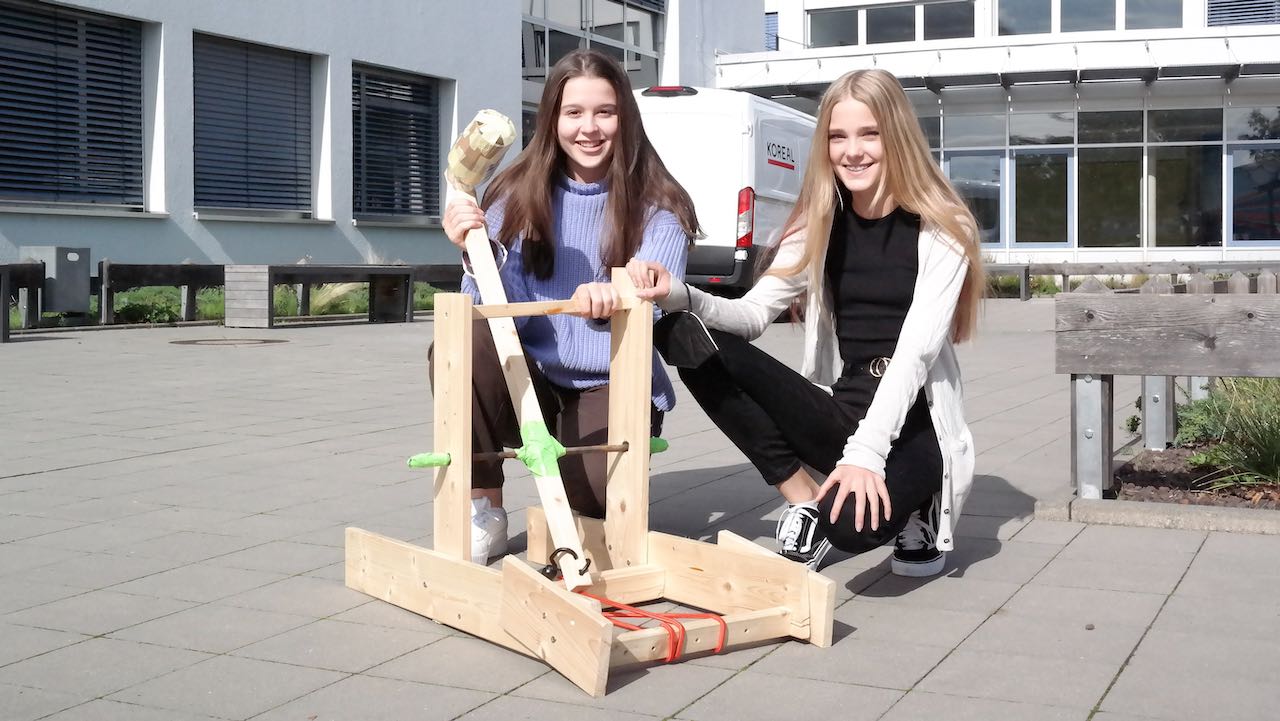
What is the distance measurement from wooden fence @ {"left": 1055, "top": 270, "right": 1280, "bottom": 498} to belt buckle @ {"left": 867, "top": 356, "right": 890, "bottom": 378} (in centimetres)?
88

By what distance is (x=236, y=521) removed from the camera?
15.2 feet

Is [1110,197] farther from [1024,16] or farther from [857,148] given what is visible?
[857,148]

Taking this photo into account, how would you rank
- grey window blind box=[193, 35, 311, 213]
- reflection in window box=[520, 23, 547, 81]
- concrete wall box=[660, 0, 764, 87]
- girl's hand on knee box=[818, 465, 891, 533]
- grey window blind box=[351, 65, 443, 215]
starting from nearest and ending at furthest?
girl's hand on knee box=[818, 465, 891, 533]
grey window blind box=[193, 35, 311, 213]
grey window blind box=[351, 65, 443, 215]
reflection in window box=[520, 23, 547, 81]
concrete wall box=[660, 0, 764, 87]

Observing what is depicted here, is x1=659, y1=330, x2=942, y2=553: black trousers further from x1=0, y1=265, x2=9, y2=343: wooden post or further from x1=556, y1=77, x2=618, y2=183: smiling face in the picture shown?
x1=0, y1=265, x2=9, y2=343: wooden post

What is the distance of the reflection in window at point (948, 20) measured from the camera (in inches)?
1225

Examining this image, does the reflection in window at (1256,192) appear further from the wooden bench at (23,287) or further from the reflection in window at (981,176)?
the wooden bench at (23,287)

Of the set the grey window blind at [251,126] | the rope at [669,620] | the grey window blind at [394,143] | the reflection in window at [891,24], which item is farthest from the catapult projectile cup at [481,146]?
the reflection in window at [891,24]

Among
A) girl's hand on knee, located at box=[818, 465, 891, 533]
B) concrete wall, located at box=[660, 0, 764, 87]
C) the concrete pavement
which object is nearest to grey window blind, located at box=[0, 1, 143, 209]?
the concrete pavement

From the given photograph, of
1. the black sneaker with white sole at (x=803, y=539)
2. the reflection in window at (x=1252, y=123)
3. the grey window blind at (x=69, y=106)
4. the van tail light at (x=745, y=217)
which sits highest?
A: the reflection in window at (x=1252, y=123)

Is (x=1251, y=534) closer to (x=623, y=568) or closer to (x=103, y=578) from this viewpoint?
(x=623, y=568)

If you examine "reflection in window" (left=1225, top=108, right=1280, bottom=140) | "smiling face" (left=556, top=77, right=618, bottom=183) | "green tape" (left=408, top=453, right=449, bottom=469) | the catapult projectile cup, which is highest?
"reflection in window" (left=1225, top=108, right=1280, bottom=140)

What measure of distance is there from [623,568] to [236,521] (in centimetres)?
162

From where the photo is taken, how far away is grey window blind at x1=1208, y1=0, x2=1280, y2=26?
28.6 m

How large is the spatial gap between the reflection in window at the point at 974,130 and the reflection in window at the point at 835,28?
4084 mm
